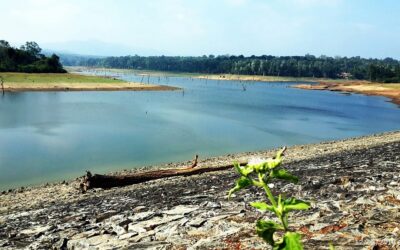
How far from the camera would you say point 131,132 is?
136ft

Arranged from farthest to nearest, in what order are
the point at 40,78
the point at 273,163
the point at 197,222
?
1. the point at 40,78
2. the point at 197,222
3. the point at 273,163

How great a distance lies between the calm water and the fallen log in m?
8.21

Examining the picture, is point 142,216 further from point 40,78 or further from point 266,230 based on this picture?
point 40,78

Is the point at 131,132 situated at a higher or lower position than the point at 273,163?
lower

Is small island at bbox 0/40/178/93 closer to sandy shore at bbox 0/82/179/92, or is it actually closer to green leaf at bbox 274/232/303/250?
sandy shore at bbox 0/82/179/92

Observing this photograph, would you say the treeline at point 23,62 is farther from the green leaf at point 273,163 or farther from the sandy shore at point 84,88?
the green leaf at point 273,163

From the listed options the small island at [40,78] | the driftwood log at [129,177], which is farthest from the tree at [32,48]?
the driftwood log at [129,177]

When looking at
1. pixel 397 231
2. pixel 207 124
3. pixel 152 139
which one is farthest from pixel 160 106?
pixel 397 231

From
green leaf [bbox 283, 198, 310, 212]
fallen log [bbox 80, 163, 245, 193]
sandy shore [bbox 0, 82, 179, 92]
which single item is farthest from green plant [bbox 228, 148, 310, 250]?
sandy shore [bbox 0, 82, 179, 92]

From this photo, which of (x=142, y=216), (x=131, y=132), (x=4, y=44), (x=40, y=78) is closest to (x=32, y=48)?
(x=4, y=44)


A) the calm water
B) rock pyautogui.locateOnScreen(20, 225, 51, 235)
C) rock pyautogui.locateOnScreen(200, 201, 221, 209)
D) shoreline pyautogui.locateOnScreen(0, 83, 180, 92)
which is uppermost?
rock pyautogui.locateOnScreen(200, 201, 221, 209)

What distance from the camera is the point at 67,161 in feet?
93.9

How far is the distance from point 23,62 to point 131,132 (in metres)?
96.3

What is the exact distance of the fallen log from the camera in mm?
16938
